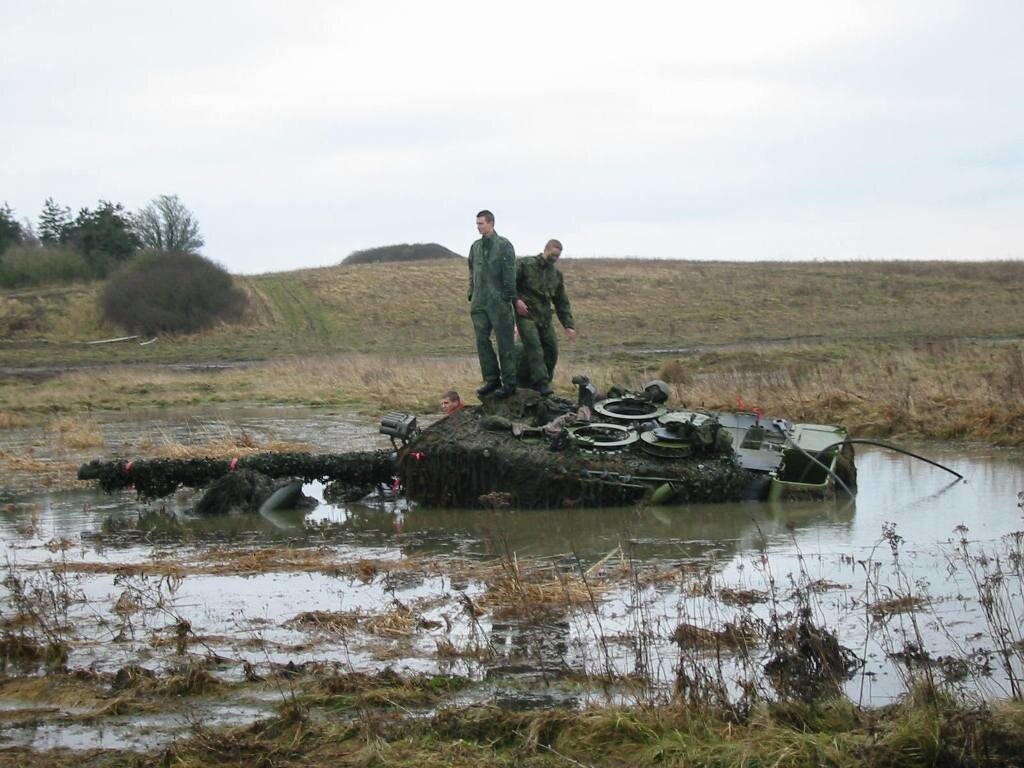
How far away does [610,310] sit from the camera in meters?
58.5

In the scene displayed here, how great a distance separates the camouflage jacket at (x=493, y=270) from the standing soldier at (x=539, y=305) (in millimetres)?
572

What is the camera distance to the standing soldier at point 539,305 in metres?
13.8

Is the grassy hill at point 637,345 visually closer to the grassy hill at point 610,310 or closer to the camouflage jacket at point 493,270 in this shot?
the grassy hill at point 610,310

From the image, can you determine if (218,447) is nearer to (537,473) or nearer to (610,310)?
(537,473)

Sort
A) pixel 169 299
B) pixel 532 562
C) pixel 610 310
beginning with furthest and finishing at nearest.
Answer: pixel 610 310
pixel 169 299
pixel 532 562

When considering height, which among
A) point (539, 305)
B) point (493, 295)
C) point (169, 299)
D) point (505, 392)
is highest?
point (169, 299)

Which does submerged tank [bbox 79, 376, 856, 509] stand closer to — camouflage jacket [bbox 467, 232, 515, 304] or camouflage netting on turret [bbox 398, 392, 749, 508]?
camouflage netting on turret [bbox 398, 392, 749, 508]

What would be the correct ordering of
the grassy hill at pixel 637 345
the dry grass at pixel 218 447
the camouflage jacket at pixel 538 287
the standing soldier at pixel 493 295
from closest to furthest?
1. the standing soldier at pixel 493 295
2. the camouflage jacket at pixel 538 287
3. the dry grass at pixel 218 447
4. the grassy hill at pixel 637 345

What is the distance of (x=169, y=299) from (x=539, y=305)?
44.2m

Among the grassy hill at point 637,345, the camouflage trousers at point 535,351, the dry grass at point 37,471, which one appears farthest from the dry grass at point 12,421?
the camouflage trousers at point 535,351

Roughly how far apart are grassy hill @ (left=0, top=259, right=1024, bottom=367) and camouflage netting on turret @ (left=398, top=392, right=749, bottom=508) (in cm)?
2670

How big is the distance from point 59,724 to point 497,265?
780 cm

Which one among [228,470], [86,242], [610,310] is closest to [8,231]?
[86,242]

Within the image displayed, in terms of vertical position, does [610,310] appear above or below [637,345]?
above
